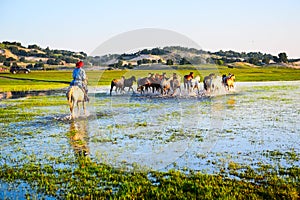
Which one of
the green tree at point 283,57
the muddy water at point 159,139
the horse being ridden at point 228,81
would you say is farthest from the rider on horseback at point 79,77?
the green tree at point 283,57

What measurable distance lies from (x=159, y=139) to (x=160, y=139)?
4 cm

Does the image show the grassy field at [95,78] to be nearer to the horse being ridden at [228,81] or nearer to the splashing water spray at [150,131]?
the horse being ridden at [228,81]

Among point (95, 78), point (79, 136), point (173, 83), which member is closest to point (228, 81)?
point (173, 83)

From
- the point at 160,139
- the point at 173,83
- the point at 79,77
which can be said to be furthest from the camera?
the point at 173,83

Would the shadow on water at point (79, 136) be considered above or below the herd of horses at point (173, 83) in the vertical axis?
below

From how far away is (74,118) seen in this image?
62.4ft

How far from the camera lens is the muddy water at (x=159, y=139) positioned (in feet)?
33.9

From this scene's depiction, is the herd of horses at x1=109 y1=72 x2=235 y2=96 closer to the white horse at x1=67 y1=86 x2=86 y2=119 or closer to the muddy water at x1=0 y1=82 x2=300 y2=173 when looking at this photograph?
the muddy water at x1=0 y1=82 x2=300 y2=173

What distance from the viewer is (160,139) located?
13.3m

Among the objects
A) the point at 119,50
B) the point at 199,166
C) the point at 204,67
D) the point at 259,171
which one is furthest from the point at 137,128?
the point at 204,67

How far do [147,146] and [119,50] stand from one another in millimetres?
7541

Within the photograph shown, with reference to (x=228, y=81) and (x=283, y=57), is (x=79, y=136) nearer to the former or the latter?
(x=228, y=81)

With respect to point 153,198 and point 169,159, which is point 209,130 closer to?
point 169,159

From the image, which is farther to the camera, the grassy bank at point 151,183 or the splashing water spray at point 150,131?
the splashing water spray at point 150,131
